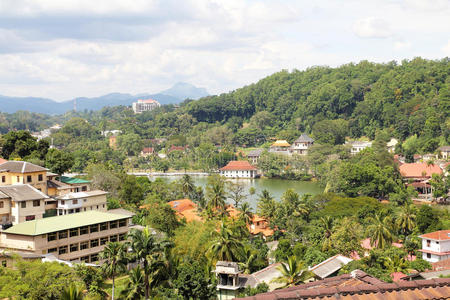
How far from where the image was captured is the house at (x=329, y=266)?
18250 millimetres

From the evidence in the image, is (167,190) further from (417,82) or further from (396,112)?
(417,82)

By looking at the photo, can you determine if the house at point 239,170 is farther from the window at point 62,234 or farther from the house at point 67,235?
the window at point 62,234

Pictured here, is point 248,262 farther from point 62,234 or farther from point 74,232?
point 62,234

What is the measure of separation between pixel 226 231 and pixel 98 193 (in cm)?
1016

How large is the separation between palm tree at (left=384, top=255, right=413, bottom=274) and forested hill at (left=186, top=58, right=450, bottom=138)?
45.1m

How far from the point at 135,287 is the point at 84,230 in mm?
6466

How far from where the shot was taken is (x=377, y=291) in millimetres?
8203

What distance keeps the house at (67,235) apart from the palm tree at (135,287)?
5.59 m

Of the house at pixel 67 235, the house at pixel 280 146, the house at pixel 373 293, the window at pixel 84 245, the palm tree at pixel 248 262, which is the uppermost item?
the house at pixel 280 146

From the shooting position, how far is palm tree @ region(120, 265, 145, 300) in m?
15.0

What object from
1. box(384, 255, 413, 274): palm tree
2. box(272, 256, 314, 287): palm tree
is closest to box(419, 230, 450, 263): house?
box(384, 255, 413, 274): palm tree

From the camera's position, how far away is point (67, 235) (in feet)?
66.0

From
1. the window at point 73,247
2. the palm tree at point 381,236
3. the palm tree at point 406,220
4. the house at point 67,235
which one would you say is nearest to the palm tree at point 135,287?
the house at point 67,235

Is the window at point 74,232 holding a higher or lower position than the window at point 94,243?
higher
